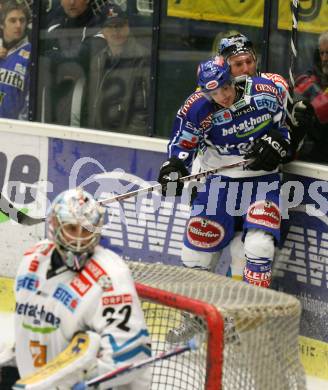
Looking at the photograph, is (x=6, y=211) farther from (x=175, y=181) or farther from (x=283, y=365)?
(x=283, y=365)

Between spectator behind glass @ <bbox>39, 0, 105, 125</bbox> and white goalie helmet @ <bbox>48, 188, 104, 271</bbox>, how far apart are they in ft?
9.90

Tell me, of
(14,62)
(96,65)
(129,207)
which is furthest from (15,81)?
(129,207)

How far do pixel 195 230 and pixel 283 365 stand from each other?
1771 millimetres

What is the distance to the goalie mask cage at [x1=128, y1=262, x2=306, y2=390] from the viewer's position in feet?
14.8

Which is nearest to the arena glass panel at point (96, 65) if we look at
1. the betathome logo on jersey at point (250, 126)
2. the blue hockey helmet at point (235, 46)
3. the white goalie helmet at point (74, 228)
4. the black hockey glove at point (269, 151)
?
the blue hockey helmet at point (235, 46)

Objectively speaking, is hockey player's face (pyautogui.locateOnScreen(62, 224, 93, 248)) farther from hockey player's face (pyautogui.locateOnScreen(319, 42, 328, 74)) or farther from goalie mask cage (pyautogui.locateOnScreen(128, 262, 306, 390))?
hockey player's face (pyautogui.locateOnScreen(319, 42, 328, 74))

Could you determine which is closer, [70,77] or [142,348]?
[142,348]

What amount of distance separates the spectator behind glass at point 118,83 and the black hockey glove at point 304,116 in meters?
0.96

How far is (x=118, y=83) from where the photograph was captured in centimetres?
711

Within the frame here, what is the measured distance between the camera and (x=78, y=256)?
4.20 m

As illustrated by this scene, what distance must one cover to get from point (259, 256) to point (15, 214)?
1.75 meters

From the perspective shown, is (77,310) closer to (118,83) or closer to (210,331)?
(210,331)

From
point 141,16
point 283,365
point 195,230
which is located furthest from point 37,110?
point 283,365

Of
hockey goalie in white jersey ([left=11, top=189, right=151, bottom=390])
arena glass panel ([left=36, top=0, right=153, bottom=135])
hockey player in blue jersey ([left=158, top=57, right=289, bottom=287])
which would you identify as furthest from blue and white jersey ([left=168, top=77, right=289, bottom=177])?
hockey goalie in white jersey ([left=11, top=189, right=151, bottom=390])
